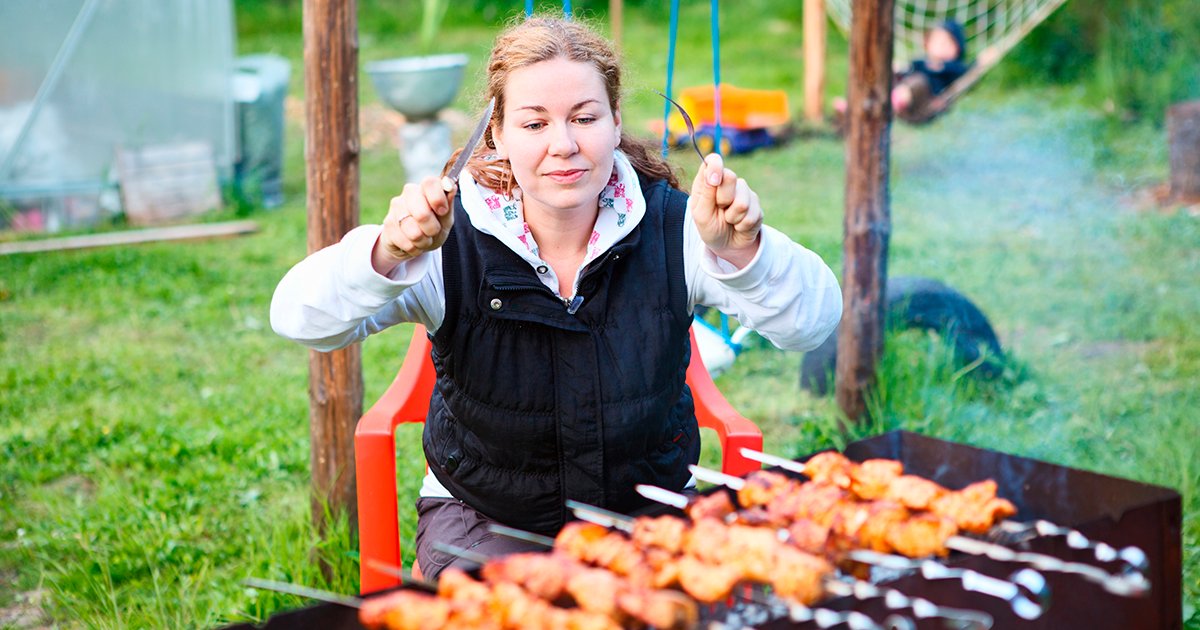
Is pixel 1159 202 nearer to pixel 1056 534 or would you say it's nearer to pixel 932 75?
pixel 932 75

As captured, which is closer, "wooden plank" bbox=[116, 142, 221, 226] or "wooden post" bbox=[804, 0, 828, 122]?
"wooden plank" bbox=[116, 142, 221, 226]

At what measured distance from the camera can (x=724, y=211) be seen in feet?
7.61

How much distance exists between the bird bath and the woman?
5870 millimetres

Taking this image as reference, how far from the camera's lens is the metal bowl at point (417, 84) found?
8.50 m

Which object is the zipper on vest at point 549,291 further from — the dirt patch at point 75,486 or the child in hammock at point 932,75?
the child in hammock at point 932,75

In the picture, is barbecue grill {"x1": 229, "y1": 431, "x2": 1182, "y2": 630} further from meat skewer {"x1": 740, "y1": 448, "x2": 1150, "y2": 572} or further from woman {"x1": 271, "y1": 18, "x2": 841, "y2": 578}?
woman {"x1": 271, "y1": 18, "x2": 841, "y2": 578}

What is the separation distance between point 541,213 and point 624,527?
2.74 ft

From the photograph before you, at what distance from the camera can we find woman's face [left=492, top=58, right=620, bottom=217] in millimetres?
2498

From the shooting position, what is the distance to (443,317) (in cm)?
262

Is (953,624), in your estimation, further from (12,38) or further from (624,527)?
(12,38)

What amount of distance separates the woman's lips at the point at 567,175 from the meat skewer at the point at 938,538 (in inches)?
26.9

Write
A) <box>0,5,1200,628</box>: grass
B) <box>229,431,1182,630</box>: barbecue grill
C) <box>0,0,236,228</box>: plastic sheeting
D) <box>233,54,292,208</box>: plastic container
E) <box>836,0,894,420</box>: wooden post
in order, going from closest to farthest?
<box>229,431,1182,630</box>: barbecue grill, <box>0,5,1200,628</box>: grass, <box>836,0,894,420</box>: wooden post, <box>0,0,236,228</box>: plastic sheeting, <box>233,54,292,208</box>: plastic container

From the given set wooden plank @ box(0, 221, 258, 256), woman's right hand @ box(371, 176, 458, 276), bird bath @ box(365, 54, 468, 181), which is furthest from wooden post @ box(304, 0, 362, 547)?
bird bath @ box(365, 54, 468, 181)

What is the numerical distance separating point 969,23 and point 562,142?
9.95m
